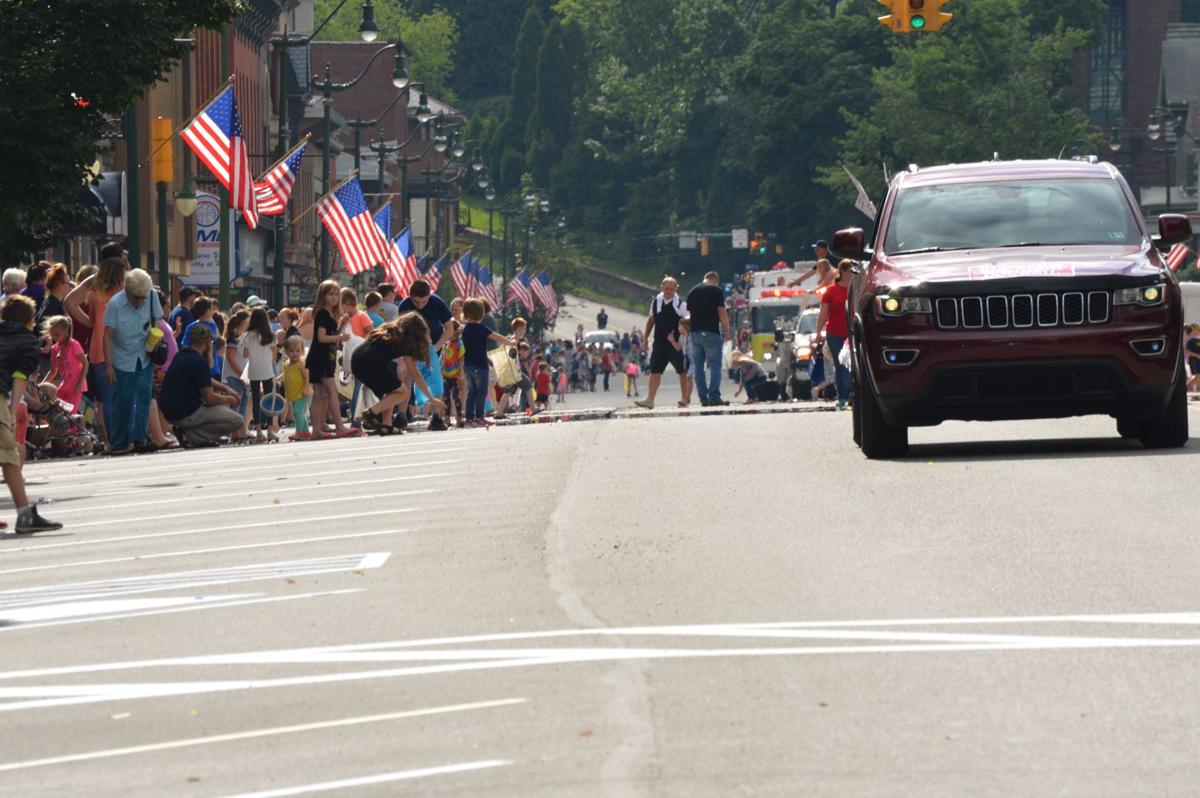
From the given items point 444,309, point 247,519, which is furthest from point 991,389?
point 444,309

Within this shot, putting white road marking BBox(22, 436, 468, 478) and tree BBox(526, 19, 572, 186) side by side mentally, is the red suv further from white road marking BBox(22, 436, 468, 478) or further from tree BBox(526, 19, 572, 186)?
tree BBox(526, 19, 572, 186)

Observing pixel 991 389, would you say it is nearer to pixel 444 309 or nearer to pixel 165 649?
pixel 165 649

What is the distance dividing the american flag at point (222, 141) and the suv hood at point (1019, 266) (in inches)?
750

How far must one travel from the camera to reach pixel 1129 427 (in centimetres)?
1822

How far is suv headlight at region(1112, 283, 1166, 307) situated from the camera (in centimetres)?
1655

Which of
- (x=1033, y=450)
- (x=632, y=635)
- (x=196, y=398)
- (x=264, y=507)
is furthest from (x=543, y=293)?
(x=632, y=635)

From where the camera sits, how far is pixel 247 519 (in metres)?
15.9

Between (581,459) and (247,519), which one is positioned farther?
(581,459)

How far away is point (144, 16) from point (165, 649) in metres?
15.8

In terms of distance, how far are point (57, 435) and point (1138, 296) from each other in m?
11.8

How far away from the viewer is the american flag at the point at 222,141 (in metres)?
35.0

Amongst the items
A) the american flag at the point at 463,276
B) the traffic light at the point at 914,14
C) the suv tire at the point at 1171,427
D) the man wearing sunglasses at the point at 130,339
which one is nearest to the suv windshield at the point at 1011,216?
the suv tire at the point at 1171,427

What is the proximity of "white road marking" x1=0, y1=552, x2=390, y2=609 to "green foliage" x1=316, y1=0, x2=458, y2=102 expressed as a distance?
531 ft

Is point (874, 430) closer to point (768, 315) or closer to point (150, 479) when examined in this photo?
point (150, 479)
